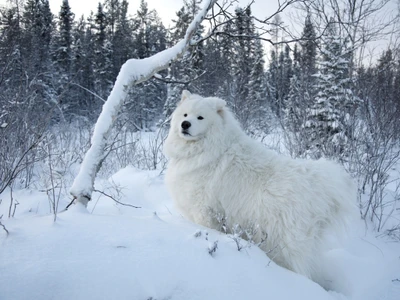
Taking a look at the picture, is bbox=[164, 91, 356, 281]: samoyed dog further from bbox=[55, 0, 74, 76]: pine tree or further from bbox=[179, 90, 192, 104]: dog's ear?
bbox=[55, 0, 74, 76]: pine tree

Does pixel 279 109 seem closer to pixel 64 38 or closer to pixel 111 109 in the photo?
pixel 111 109

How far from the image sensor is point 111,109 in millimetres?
2738

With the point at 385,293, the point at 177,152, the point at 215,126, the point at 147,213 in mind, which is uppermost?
the point at 215,126

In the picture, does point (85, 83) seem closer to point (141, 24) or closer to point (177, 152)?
point (141, 24)

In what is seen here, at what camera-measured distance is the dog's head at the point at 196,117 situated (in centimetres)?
309

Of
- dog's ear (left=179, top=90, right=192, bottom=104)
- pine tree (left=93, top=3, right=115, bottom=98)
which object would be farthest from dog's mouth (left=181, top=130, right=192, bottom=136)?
pine tree (left=93, top=3, right=115, bottom=98)

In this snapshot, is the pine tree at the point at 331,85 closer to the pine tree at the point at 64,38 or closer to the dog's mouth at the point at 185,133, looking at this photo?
the dog's mouth at the point at 185,133

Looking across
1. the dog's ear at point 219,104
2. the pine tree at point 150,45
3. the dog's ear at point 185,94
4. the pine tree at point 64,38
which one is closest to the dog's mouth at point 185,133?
the dog's ear at point 219,104

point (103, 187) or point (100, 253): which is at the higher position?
point (100, 253)

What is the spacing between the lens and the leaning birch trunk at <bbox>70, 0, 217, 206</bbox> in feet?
7.89

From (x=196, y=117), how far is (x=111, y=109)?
0.98m

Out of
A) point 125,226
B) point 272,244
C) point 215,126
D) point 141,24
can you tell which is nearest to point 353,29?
point 215,126

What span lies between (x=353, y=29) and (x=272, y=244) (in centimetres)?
881

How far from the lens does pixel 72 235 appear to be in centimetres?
169
